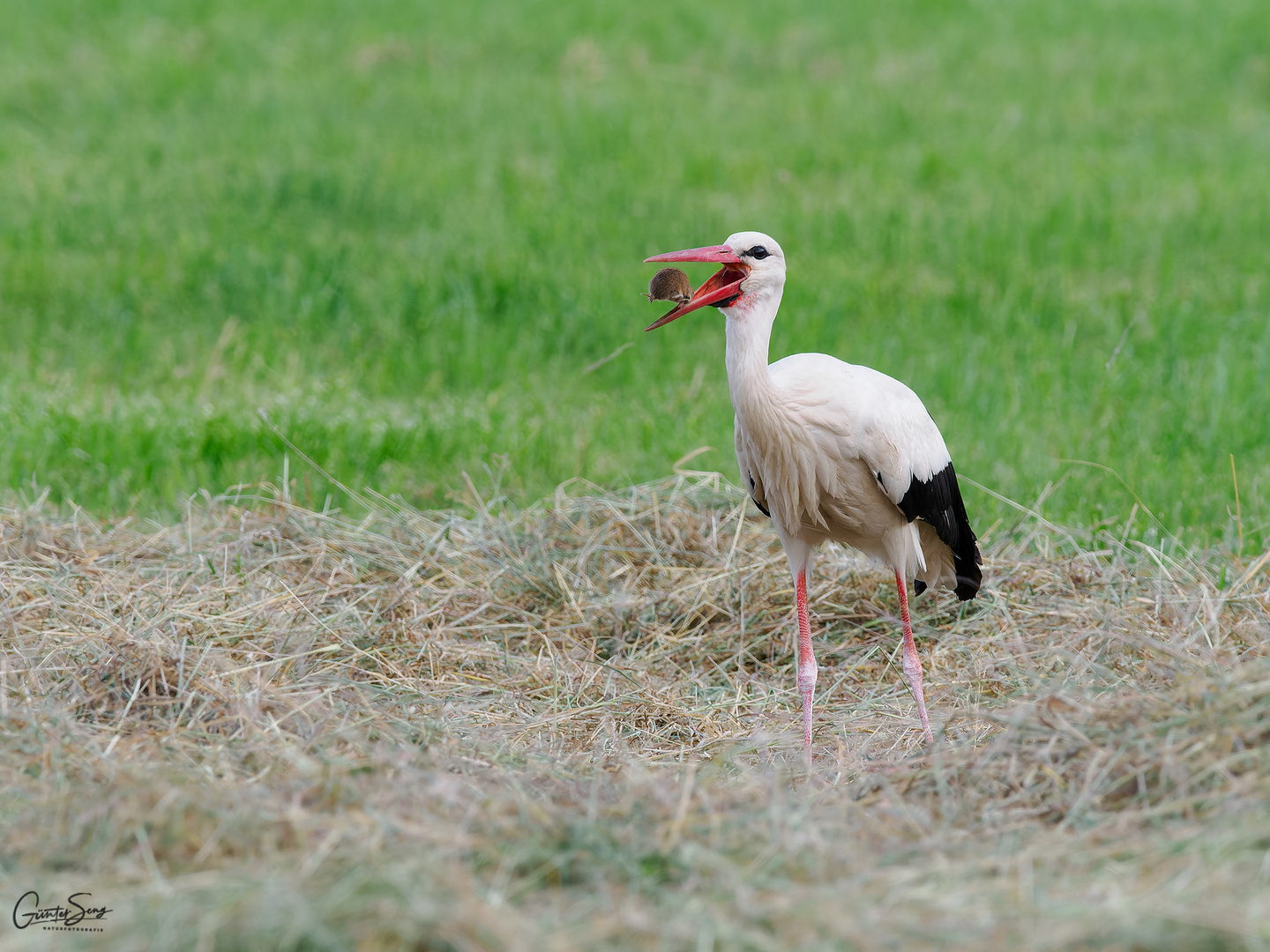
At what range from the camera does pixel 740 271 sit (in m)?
4.04

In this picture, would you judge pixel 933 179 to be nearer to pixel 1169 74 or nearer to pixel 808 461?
pixel 1169 74

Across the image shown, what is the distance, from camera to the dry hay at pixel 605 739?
2564mm

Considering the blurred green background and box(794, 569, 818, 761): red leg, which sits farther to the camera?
the blurred green background

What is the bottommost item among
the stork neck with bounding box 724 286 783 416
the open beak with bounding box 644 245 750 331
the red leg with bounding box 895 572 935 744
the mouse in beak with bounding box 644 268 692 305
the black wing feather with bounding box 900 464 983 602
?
the red leg with bounding box 895 572 935 744

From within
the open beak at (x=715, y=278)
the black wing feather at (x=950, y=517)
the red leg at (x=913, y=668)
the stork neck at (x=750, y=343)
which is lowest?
the red leg at (x=913, y=668)

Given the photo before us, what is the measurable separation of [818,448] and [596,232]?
482 cm

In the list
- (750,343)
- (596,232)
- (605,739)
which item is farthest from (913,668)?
(596,232)

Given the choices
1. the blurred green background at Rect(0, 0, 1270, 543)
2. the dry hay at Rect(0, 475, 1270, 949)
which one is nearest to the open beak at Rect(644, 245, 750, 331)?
the dry hay at Rect(0, 475, 1270, 949)

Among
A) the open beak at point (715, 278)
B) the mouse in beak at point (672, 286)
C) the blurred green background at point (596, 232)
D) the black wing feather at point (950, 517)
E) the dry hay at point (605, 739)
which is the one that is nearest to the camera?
the dry hay at point (605, 739)

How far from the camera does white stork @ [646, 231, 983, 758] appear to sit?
159 inches

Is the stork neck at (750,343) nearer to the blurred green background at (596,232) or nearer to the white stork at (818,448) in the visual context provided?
the white stork at (818,448)

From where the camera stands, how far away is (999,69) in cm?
1188

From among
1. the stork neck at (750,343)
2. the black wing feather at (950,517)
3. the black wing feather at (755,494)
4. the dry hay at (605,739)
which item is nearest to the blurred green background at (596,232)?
the dry hay at (605,739)

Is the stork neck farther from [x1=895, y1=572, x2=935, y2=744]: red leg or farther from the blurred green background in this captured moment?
the blurred green background
